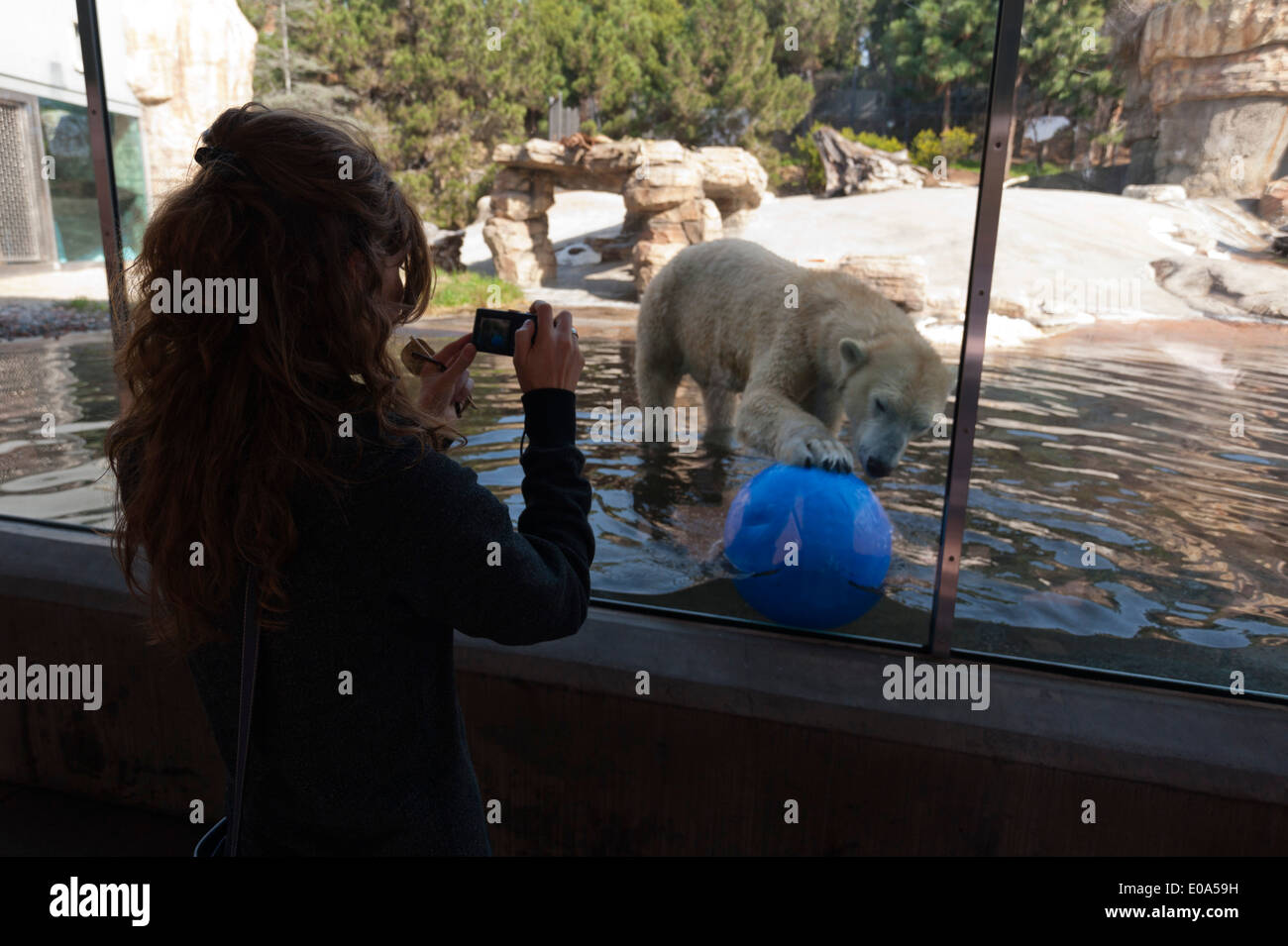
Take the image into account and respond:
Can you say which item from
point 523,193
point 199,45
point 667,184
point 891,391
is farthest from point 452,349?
point 199,45

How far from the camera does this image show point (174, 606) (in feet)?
2.89

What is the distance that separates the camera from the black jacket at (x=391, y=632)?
2.75 ft

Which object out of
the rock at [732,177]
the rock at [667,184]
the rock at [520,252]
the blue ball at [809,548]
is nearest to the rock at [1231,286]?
the blue ball at [809,548]

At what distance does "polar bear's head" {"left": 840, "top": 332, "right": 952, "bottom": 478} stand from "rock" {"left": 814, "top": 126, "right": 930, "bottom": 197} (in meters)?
0.54

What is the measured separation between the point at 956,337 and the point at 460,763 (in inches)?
92.1

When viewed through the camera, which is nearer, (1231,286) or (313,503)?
(313,503)

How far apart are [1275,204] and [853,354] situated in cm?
123

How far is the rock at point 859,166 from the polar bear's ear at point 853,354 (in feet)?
1.77

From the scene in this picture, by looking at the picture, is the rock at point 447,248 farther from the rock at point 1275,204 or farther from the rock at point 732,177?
the rock at point 1275,204

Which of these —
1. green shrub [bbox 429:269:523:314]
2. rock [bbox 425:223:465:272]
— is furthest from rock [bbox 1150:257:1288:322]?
rock [bbox 425:223:465:272]

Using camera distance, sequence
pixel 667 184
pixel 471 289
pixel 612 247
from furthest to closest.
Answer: pixel 612 247 → pixel 471 289 → pixel 667 184

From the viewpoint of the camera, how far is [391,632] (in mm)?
890

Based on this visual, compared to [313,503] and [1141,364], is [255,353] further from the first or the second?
[1141,364]
